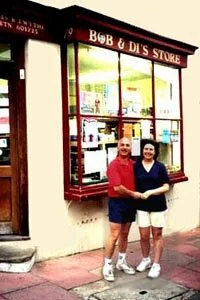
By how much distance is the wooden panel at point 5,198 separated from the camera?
6.09m

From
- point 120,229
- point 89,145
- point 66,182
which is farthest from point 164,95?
point 120,229

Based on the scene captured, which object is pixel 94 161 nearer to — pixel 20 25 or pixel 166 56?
pixel 20 25

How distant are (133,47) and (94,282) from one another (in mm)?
3754

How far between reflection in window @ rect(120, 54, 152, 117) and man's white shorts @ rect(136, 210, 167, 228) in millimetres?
2048

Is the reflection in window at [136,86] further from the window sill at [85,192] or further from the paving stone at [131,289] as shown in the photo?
the paving stone at [131,289]

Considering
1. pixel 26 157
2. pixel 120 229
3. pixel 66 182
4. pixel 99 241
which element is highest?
pixel 26 157

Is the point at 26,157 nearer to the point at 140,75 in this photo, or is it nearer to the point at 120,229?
the point at 120,229

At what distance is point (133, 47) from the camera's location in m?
7.07

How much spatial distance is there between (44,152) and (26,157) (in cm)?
27

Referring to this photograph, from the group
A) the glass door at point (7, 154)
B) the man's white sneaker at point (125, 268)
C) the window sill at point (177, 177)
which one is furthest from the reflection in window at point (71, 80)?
the window sill at point (177, 177)

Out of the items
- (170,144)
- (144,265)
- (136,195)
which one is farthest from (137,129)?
(144,265)

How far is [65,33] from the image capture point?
6207 millimetres

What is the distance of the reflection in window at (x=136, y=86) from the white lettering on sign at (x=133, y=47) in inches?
5.8

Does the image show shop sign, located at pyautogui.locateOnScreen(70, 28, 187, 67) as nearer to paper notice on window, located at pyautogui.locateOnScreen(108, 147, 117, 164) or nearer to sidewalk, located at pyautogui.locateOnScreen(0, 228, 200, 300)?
paper notice on window, located at pyautogui.locateOnScreen(108, 147, 117, 164)
